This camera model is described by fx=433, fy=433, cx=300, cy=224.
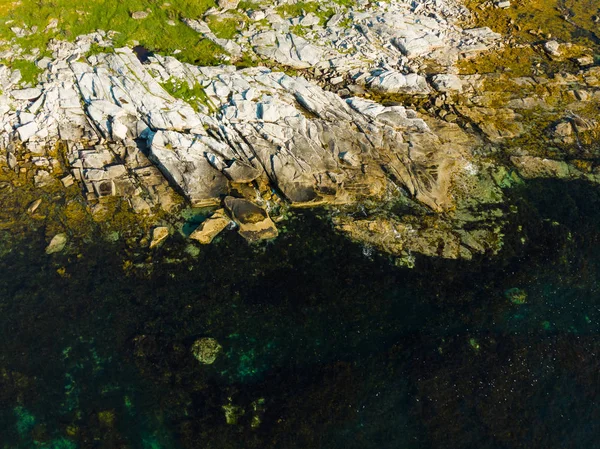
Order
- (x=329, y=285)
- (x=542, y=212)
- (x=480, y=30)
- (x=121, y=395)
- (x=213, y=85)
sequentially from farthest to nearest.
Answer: (x=480, y=30) < (x=213, y=85) < (x=542, y=212) < (x=329, y=285) < (x=121, y=395)

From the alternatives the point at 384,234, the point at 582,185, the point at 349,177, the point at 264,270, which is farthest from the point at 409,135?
the point at 264,270

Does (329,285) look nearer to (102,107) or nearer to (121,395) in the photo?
(121,395)

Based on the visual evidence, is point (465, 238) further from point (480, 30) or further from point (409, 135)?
point (480, 30)

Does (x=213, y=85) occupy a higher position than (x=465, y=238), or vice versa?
(x=213, y=85)

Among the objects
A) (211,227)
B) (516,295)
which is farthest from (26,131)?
(516,295)

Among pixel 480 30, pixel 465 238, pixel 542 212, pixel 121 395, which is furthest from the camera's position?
pixel 480 30

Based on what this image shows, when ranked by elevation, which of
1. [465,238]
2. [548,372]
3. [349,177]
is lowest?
[548,372]

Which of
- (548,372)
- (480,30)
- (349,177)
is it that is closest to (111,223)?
(349,177)

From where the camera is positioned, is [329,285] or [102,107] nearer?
[329,285]
